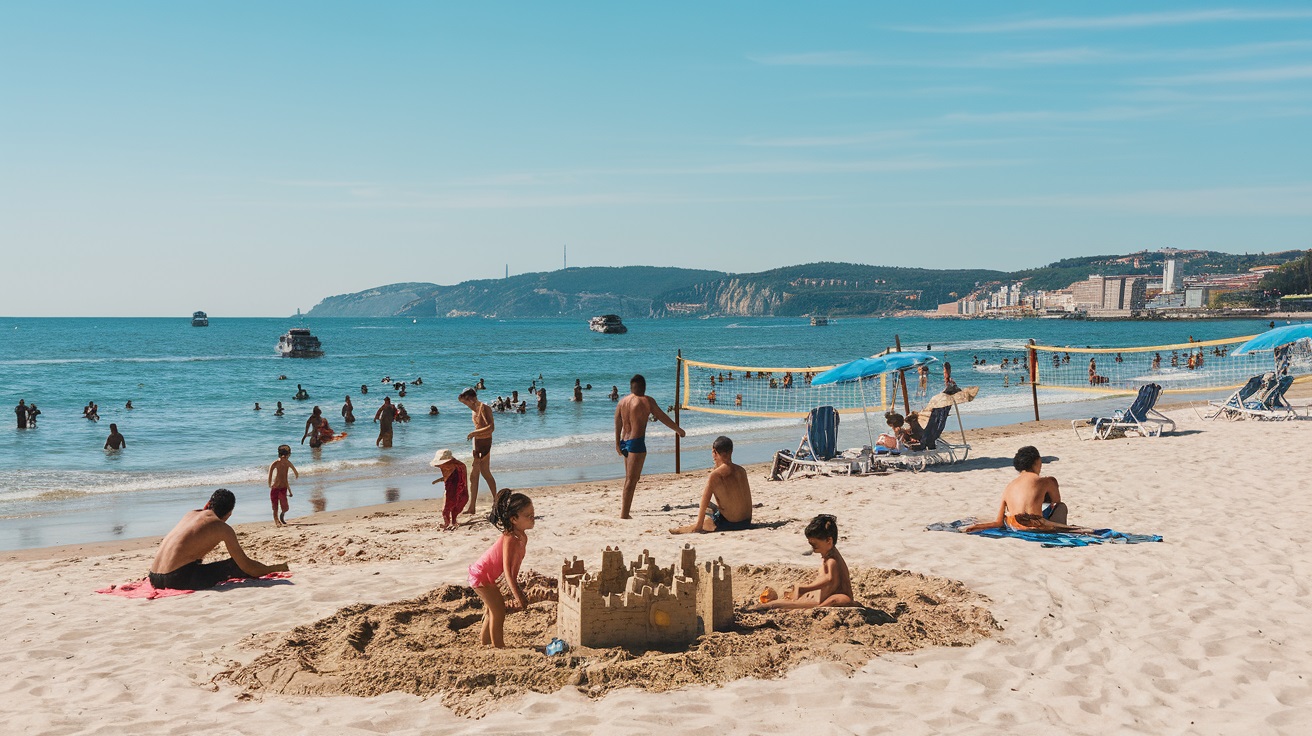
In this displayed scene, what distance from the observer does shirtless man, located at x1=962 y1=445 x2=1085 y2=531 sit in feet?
26.0

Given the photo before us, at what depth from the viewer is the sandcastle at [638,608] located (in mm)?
5180

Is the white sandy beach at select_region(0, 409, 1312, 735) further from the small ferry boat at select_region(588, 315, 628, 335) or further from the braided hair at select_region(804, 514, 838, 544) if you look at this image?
the small ferry boat at select_region(588, 315, 628, 335)

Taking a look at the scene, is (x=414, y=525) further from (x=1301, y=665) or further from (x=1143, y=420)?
(x=1143, y=420)

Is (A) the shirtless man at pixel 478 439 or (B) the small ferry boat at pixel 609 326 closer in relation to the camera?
(A) the shirtless man at pixel 478 439

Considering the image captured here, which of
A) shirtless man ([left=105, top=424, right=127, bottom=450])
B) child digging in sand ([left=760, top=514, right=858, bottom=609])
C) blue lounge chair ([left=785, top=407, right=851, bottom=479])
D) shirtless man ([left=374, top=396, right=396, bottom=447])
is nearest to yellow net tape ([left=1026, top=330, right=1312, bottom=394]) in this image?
blue lounge chair ([left=785, top=407, right=851, bottom=479])

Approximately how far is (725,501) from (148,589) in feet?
16.1

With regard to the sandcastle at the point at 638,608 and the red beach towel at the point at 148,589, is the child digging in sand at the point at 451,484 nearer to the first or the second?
the red beach towel at the point at 148,589

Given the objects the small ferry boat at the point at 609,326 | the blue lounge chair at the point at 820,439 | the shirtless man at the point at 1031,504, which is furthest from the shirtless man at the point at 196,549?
the small ferry boat at the point at 609,326

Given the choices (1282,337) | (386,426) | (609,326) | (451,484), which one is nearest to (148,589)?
(451,484)

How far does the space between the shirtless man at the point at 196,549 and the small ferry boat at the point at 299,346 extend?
207 ft

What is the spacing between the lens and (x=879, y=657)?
507cm

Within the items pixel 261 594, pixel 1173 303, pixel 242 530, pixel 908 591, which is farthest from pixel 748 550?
pixel 1173 303

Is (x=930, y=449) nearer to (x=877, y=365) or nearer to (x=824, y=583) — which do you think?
(x=877, y=365)

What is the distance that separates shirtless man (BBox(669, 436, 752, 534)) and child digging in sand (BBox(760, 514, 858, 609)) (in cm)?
274
